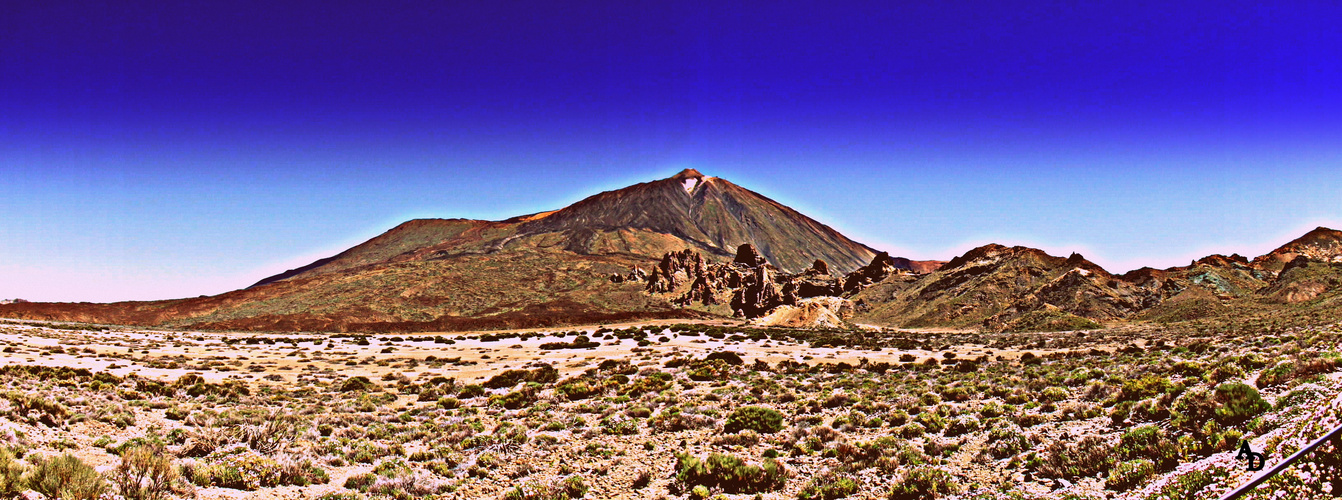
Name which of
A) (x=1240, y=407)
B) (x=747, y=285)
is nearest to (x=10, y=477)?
(x=1240, y=407)

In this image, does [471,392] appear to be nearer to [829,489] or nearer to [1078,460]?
[829,489]

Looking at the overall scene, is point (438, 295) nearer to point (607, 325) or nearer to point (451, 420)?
point (607, 325)

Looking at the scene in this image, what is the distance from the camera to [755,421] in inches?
601

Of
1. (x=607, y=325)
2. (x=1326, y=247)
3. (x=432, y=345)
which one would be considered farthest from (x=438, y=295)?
(x=1326, y=247)

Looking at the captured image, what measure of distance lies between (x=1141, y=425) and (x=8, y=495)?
18569mm

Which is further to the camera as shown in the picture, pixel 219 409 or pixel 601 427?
pixel 219 409

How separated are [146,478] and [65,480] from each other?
1092 mm

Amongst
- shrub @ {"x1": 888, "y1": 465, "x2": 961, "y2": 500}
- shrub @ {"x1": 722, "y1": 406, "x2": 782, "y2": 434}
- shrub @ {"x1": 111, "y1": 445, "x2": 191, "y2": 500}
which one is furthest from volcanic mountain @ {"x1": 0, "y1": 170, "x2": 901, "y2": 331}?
Result: shrub @ {"x1": 888, "y1": 465, "x2": 961, "y2": 500}

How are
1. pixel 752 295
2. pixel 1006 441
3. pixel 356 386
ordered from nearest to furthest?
1. pixel 1006 441
2. pixel 356 386
3. pixel 752 295

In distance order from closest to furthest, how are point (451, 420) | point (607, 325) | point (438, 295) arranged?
1. point (451, 420)
2. point (607, 325)
3. point (438, 295)

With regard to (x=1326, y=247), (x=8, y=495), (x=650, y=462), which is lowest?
(x=650, y=462)

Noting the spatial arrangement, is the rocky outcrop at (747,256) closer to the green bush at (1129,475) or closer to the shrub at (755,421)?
the shrub at (755,421)

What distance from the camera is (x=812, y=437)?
13734 millimetres

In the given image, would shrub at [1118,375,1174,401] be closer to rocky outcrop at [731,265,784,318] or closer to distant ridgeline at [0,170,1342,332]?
distant ridgeline at [0,170,1342,332]
